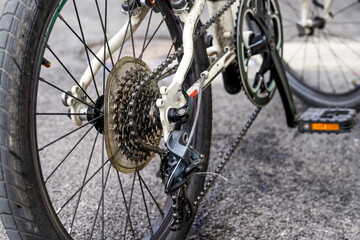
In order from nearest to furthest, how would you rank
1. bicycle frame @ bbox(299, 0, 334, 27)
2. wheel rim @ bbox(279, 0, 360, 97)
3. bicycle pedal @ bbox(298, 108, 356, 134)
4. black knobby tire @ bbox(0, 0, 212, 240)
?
black knobby tire @ bbox(0, 0, 212, 240) < bicycle pedal @ bbox(298, 108, 356, 134) < bicycle frame @ bbox(299, 0, 334, 27) < wheel rim @ bbox(279, 0, 360, 97)

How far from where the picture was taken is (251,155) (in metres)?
2.94

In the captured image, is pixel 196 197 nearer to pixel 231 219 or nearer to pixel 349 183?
pixel 231 219

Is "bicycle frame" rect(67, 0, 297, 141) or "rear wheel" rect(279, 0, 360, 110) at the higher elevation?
"bicycle frame" rect(67, 0, 297, 141)

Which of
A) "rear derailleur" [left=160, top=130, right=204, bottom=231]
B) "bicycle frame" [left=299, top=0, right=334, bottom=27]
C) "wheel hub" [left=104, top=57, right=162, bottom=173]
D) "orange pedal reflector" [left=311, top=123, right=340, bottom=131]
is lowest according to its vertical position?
"orange pedal reflector" [left=311, top=123, right=340, bottom=131]

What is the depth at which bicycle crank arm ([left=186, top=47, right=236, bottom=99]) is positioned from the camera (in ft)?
6.30

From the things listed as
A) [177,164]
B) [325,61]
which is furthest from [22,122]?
[325,61]

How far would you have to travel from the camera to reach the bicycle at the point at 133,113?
4.45 feet

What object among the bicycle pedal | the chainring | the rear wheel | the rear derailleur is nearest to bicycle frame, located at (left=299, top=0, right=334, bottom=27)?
the rear wheel

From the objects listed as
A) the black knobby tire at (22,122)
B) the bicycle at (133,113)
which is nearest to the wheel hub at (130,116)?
the bicycle at (133,113)

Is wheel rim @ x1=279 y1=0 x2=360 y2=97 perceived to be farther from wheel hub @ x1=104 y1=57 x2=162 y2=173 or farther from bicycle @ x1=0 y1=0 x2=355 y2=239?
wheel hub @ x1=104 y1=57 x2=162 y2=173

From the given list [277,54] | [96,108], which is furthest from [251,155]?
[96,108]

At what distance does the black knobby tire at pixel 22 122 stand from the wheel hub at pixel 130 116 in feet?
1.10

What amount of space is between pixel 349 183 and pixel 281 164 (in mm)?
384

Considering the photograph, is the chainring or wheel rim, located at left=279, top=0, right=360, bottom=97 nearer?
the chainring
